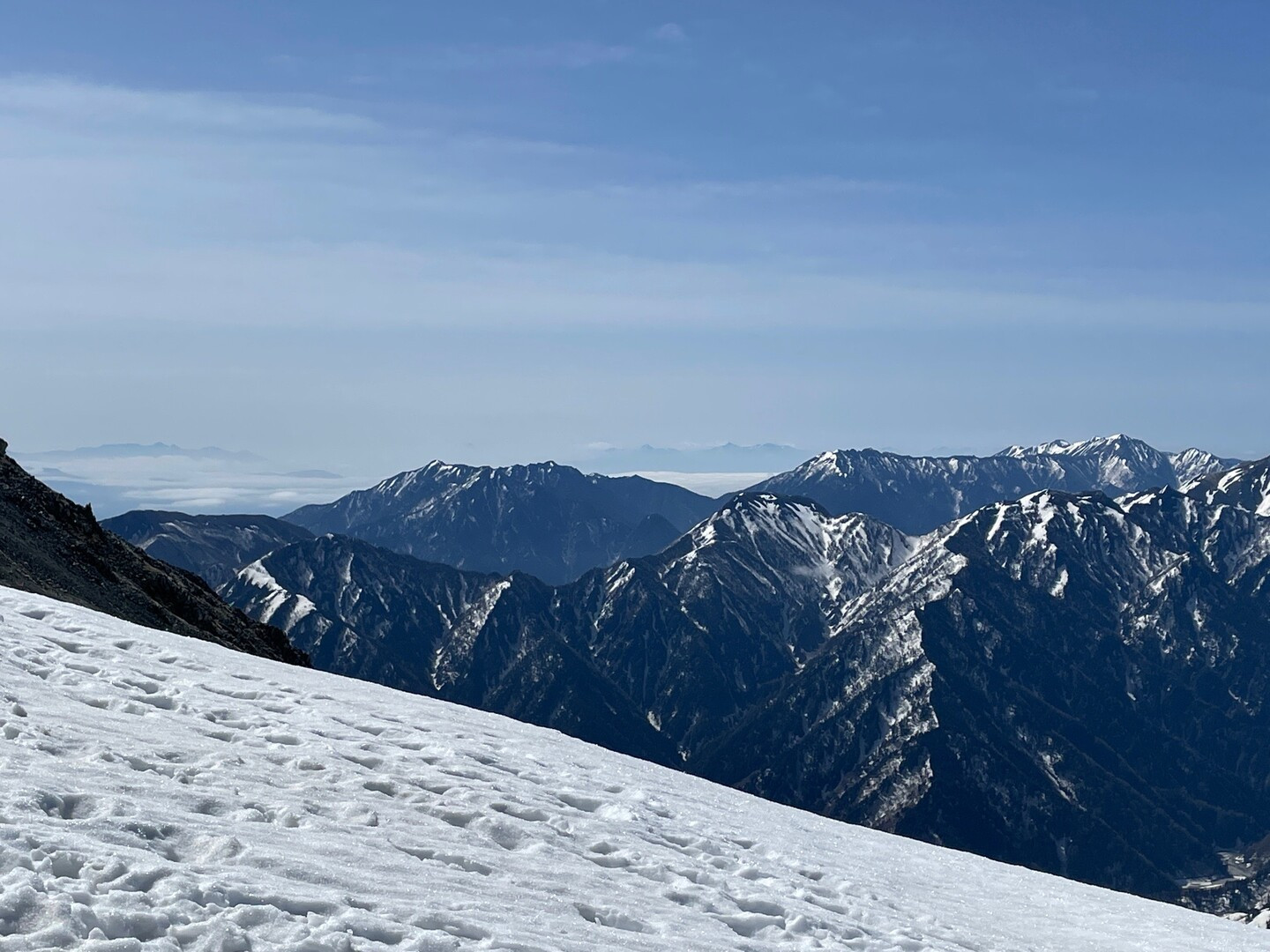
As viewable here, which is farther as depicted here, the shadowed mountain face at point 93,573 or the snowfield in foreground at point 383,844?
the shadowed mountain face at point 93,573

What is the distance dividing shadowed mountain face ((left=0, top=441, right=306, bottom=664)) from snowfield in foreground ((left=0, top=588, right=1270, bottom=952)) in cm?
2529

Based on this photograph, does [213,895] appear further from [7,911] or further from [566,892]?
[566,892]

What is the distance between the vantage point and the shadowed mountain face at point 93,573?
52156 mm

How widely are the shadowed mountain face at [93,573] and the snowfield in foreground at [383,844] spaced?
2529 cm

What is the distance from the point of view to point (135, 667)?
23875 mm

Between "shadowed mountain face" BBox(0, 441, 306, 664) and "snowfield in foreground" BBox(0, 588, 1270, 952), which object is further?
"shadowed mountain face" BBox(0, 441, 306, 664)

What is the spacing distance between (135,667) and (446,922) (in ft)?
41.1

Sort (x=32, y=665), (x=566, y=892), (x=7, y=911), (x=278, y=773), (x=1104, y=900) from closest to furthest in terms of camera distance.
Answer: (x=7, y=911)
(x=566, y=892)
(x=278, y=773)
(x=32, y=665)
(x=1104, y=900)

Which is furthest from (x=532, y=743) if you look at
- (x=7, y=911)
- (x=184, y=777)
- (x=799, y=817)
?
(x=7, y=911)

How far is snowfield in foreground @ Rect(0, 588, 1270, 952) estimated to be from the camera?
44.3ft

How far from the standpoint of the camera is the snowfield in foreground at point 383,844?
13.5 meters

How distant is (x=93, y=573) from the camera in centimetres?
5722

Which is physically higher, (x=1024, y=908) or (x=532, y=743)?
(x=532, y=743)

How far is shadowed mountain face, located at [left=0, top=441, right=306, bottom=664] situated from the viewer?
5216 centimetres
